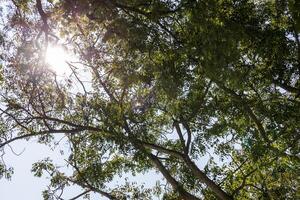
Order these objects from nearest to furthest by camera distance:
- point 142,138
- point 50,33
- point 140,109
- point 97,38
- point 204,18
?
point 204,18, point 50,33, point 97,38, point 140,109, point 142,138

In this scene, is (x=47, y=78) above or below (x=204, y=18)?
above

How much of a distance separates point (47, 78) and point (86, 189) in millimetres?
4883

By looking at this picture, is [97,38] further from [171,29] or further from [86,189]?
[86,189]

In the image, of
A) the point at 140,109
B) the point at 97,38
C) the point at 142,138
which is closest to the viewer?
the point at 97,38

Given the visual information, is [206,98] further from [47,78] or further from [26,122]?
[26,122]

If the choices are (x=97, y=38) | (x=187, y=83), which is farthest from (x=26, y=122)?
(x=187, y=83)

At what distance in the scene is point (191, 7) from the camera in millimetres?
8109

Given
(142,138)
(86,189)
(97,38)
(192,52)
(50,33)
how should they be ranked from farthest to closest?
(86,189) → (142,138) → (97,38) → (50,33) → (192,52)

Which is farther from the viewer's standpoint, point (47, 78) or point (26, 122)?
point (26, 122)

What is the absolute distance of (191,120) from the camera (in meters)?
12.7

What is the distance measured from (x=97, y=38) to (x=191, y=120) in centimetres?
387

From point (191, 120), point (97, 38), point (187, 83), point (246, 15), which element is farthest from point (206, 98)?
point (97, 38)

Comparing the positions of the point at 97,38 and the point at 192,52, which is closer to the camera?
the point at 192,52

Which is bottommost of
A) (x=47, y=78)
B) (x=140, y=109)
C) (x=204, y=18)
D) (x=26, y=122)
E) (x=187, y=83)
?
(x=204, y=18)
